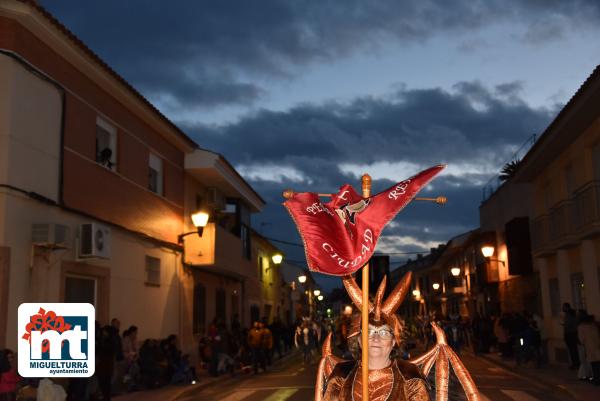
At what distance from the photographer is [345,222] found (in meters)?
5.23

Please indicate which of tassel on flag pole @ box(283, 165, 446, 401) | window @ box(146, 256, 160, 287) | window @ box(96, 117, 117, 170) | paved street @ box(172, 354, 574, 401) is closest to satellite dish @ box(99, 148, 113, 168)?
window @ box(96, 117, 117, 170)

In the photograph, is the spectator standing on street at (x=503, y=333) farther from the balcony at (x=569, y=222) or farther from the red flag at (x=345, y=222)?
the red flag at (x=345, y=222)

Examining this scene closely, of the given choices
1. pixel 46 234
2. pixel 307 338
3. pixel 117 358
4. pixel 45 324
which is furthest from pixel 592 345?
pixel 45 324

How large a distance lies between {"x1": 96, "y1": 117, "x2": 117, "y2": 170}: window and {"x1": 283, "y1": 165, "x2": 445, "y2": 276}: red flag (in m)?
11.3

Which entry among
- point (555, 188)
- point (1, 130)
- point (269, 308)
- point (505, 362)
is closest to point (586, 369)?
point (505, 362)

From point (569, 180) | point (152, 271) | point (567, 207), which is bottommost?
point (152, 271)

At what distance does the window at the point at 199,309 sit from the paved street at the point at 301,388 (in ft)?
10.5

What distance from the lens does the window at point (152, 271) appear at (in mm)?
17969

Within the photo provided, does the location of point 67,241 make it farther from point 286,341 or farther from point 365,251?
point 286,341

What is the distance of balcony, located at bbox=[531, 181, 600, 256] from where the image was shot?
1794 cm

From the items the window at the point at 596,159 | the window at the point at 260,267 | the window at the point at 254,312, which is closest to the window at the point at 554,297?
the window at the point at 596,159

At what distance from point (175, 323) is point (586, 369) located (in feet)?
36.3

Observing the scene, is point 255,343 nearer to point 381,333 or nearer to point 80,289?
point 80,289

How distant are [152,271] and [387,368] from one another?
1421cm
